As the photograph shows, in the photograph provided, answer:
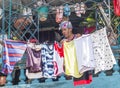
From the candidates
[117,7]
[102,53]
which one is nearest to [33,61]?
[102,53]

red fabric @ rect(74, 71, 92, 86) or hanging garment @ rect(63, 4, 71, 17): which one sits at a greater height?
hanging garment @ rect(63, 4, 71, 17)

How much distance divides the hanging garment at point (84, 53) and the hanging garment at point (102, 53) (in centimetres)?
11

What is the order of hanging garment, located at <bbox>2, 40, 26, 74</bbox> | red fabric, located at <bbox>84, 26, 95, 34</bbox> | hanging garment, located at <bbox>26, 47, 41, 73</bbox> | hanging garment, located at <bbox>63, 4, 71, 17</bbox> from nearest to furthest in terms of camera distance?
hanging garment, located at <bbox>2, 40, 26, 74</bbox>, hanging garment, located at <bbox>26, 47, 41, 73</bbox>, hanging garment, located at <bbox>63, 4, 71, 17</bbox>, red fabric, located at <bbox>84, 26, 95, 34</bbox>

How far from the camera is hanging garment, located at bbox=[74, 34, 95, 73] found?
784 centimetres

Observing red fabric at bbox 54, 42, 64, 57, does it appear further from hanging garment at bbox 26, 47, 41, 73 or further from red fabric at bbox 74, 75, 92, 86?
red fabric at bbox 74, 75, 92, 86

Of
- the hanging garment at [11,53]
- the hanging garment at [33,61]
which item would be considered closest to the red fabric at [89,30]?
the hanging garment at [33,61]

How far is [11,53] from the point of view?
8.20 m

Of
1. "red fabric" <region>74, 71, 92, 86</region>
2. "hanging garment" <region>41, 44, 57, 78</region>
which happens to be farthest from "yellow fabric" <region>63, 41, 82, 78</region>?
"hanging garment" <region>41, 44, 57, 78</region>

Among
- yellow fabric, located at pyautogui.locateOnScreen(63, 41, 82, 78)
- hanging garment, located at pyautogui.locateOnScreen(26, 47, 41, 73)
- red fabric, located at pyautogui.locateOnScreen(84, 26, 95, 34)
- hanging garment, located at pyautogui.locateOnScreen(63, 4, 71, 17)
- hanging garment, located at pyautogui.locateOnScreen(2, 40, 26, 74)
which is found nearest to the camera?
yellow fabric, located at pyautogui.locateOnScreen(63, 41, 82, 78)

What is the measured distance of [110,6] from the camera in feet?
28.8

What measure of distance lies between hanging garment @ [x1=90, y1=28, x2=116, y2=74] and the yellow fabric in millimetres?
477

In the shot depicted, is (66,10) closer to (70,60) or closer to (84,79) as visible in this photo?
(70,60)

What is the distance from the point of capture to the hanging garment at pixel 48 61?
8.17 m

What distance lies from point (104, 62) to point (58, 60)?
3.58ft
